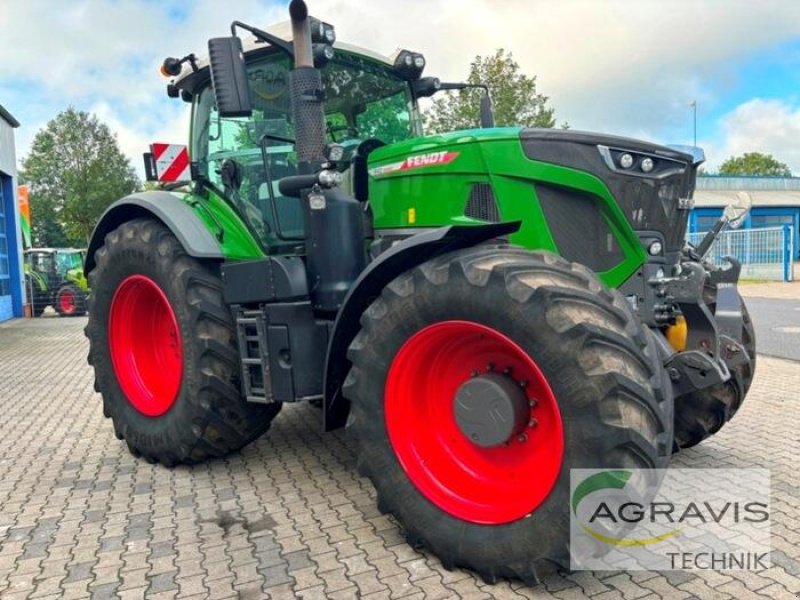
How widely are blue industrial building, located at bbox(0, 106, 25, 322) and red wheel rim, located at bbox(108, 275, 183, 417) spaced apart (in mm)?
12976

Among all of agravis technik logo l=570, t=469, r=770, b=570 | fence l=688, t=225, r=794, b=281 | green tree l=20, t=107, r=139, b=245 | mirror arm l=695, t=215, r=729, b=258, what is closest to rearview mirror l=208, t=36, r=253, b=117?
agravis technik logo l=570, t=469, r=770, b=570

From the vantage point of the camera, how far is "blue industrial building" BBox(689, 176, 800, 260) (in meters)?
33.7

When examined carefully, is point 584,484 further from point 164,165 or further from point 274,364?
point 164,165

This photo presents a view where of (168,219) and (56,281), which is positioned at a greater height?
(168,219)

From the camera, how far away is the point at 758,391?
20.4 feet

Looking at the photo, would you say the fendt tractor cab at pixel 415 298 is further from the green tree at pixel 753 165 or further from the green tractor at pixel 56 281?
the green tree at pixel 753 165

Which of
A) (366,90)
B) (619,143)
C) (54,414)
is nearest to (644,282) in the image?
(619,143)

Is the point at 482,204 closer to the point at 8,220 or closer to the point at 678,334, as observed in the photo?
the point at 678,334

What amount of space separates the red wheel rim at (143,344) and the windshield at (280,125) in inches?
40.2

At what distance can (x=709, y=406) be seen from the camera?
379 cm

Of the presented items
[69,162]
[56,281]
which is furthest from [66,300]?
[69,162]

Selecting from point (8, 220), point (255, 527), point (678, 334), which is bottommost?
point (255, 527)

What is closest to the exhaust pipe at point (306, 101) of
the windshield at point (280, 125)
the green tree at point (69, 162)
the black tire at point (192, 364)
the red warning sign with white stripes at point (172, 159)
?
the windshield at point (280, 125)

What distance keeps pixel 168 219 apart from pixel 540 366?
264 centimetres
